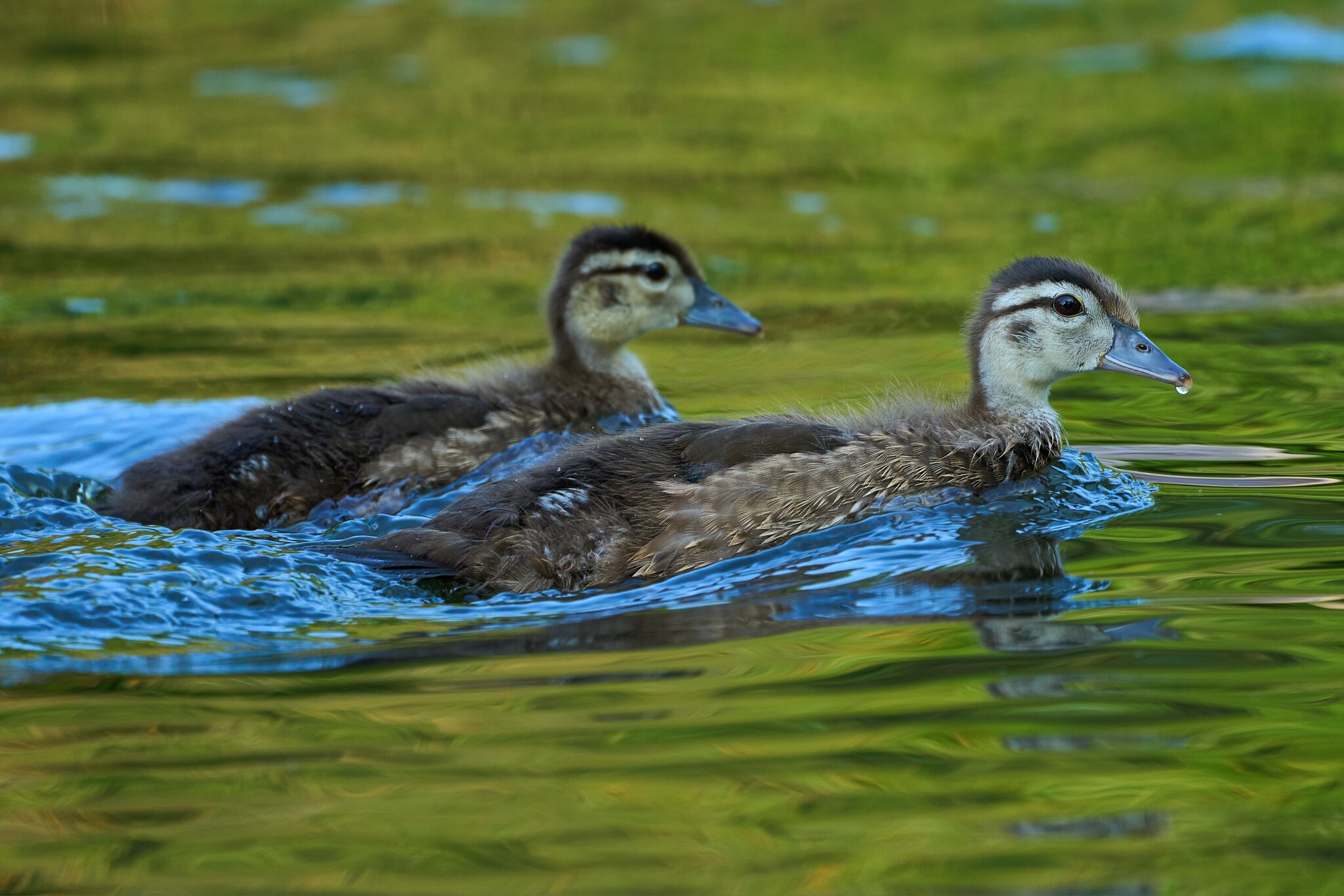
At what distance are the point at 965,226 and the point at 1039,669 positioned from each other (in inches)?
353

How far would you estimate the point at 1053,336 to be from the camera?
7871 mm

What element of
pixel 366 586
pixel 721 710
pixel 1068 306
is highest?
pixel 1068 306

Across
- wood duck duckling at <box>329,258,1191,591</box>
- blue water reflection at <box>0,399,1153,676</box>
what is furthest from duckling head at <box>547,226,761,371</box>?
blue water reflection at <box>0,399,1153,676</box>

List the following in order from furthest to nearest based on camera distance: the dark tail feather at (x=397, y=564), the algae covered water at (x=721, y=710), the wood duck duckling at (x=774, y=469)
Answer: the wood duck duckling at (x=774, y=469)
the dark tail feather at (x=397, y=564)
the algae covered water at (x=721, y=710)

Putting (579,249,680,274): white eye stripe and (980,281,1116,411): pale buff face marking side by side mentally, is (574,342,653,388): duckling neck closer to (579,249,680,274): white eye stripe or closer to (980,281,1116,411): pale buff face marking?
(579,249,680,274): white eye stripe

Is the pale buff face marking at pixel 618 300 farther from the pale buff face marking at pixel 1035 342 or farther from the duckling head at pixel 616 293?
the pale buff face marking at pixel 1035 342

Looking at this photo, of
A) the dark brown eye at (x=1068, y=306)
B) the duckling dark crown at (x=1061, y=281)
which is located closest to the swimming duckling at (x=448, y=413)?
the duckling dark crown at (x=1061, y=281)

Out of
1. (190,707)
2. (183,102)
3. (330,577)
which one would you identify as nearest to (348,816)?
(190,707)

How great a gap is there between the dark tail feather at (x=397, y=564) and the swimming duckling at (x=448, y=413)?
1255 mm

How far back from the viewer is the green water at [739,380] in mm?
4512

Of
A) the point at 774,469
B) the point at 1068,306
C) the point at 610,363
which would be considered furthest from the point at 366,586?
the point at 610,363

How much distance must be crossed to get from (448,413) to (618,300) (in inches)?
69.5

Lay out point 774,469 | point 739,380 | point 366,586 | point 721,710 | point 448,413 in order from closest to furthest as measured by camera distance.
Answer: point 721,710 → point 366,586 → point 774,469 → point 448,413 → point 739,380

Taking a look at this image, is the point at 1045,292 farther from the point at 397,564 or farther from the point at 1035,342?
the point at 397,564
